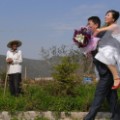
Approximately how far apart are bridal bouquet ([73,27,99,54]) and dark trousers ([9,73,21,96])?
119 inches

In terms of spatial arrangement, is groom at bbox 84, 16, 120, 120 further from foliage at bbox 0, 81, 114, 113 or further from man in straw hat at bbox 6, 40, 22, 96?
man in straw hat at bbox 6, 40, 22, 96

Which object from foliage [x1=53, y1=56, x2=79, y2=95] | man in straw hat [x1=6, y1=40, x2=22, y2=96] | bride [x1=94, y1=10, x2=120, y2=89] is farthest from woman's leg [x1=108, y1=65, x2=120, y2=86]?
man in straw hat [x1=6, y1=40, x2=22, y2=96]

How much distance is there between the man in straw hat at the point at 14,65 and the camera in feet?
32.1

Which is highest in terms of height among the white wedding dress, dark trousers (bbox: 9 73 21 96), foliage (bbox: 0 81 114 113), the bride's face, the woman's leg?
the bride's face

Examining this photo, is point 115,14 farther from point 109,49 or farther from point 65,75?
point 65,75

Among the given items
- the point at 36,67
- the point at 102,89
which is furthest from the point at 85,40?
the point at 36,67

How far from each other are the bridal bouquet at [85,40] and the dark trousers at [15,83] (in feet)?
9.94

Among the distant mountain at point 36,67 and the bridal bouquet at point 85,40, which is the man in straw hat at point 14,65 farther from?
the distant mountain at point 36,67

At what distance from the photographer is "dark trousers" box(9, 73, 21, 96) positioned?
380 inches

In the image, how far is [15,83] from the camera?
9805 mm

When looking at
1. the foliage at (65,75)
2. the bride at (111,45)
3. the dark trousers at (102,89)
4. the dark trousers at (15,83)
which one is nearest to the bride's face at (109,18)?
the bride at (111,45)

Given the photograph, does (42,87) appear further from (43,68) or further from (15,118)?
(43,68)

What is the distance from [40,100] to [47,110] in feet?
0.94

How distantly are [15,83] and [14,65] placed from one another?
423 mm
